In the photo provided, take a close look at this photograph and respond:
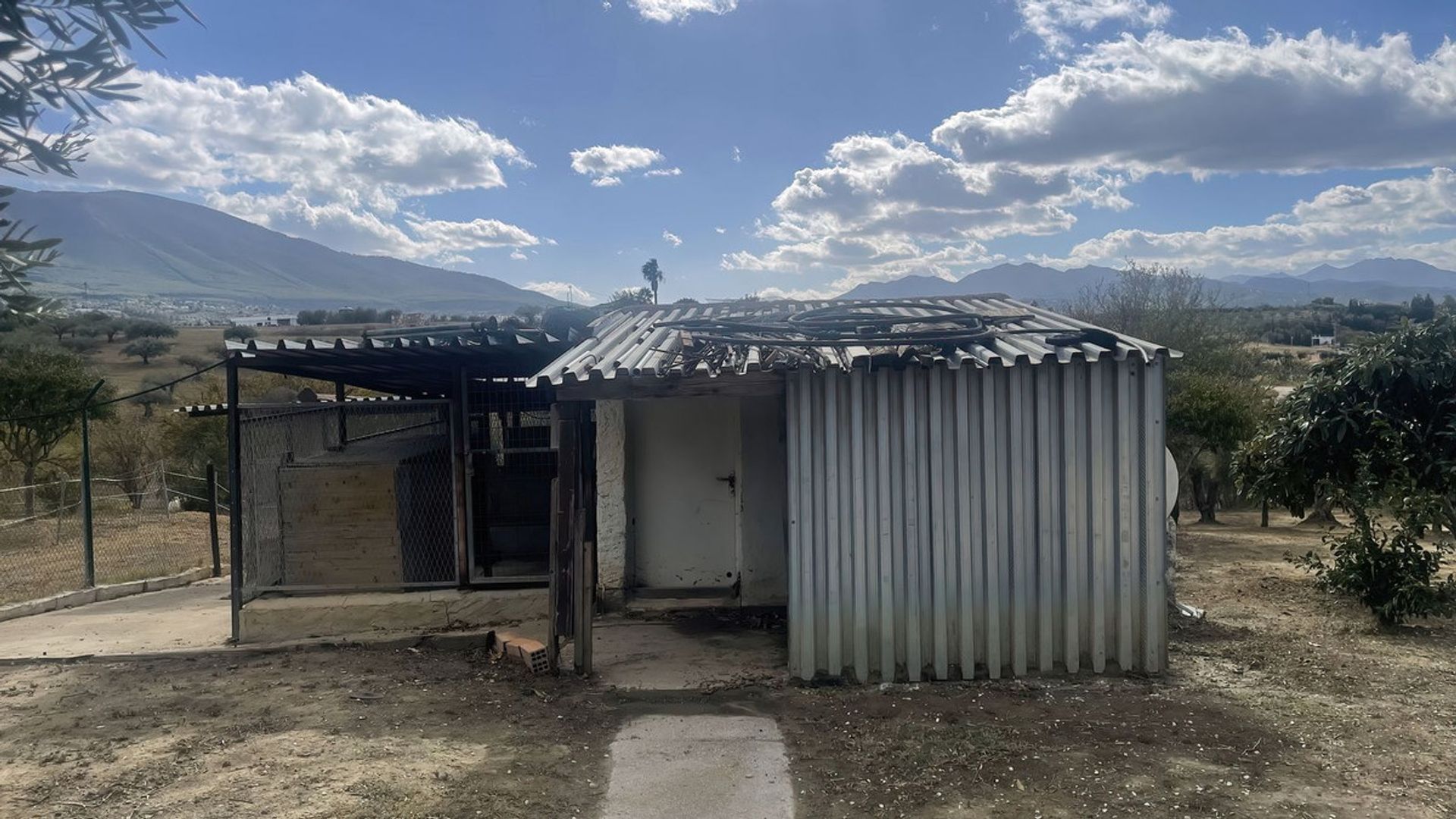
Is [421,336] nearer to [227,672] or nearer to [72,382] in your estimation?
[227,672]

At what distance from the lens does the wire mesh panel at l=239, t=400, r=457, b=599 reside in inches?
336

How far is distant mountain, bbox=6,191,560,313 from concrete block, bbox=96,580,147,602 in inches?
3071

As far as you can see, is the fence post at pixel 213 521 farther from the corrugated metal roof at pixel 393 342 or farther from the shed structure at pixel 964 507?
the shed structure at pixel 964 507

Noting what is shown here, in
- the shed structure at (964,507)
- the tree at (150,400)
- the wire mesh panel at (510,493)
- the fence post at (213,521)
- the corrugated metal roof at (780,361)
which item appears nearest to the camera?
the corrugated metal roof at (780,361)

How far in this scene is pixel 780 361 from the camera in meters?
6.10

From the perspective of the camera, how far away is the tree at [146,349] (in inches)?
1583

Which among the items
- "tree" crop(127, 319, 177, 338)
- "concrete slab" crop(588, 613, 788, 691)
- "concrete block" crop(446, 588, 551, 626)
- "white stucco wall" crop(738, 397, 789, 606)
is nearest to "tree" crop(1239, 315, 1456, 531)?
"white stucco wall" crop(738, 397, 789, 606)

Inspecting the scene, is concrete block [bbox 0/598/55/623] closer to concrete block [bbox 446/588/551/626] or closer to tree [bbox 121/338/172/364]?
concrete block [bbox 446/588/551/626]

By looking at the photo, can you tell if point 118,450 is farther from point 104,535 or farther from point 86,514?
point 86,514

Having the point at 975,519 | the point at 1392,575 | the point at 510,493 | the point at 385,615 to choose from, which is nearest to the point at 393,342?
the point at 510,493

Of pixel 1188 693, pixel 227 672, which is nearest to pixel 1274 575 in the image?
pixel 1188 693

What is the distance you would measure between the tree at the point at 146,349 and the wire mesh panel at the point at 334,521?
37.4 meters

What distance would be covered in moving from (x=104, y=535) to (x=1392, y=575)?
18.8 meters

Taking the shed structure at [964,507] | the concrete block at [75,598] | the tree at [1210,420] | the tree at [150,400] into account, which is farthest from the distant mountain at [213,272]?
the shed structure at [964,507]
